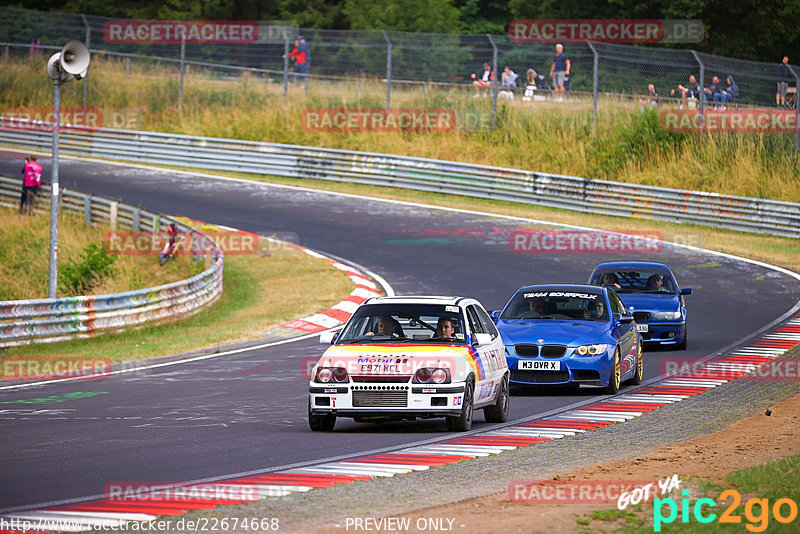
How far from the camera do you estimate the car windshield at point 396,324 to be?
12352 millimetres

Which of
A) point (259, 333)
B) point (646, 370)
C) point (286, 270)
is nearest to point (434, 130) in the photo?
point (286, 270)

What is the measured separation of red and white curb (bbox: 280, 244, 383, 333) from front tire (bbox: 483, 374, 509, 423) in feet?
25.9

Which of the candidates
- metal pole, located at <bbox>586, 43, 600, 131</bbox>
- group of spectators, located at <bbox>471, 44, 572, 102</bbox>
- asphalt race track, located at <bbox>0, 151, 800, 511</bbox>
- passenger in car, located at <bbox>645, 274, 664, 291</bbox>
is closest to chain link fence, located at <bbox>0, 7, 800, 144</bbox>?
metal pole, located at <bbox>586, 43, 600, 131</bbox>

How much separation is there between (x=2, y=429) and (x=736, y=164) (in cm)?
3030

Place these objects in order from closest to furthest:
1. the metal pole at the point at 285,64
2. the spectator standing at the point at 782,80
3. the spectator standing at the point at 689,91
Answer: the spectator standing at the point at 782,80 → the spectator standing at the point at 689,91 → the metal pole at the point at 285,64

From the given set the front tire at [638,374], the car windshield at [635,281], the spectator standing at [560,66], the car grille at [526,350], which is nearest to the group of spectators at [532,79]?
the spectator standing at [560,66]

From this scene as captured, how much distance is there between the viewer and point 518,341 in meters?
15.3

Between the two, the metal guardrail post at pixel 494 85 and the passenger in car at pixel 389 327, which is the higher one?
the metal guardrail post at pixel 494 85

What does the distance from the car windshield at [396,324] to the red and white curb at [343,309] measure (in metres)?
7.98

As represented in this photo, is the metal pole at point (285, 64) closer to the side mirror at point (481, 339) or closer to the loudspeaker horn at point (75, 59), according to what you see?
the loudspeaker horn at point (75, 59)

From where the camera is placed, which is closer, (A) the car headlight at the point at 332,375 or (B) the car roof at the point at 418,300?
(A) the car headlight at the point at 332,375

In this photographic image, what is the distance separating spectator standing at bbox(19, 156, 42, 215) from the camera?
34656 millimetres

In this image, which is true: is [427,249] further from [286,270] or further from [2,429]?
[2,429]

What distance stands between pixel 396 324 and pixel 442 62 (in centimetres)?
2807
